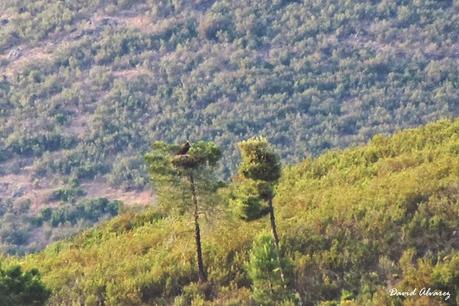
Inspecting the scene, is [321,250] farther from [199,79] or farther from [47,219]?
[199,79]

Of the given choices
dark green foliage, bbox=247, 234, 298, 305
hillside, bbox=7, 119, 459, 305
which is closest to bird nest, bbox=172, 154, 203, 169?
hillside, bbox=7, 119, 459, 305

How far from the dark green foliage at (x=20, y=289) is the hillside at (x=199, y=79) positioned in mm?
57689

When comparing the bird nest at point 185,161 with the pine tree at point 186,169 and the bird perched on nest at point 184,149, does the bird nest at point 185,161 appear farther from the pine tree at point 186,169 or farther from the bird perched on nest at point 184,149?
the bird perched on nest at point 184,149

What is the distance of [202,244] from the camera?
107 feet

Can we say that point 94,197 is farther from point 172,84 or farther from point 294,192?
point 294,192

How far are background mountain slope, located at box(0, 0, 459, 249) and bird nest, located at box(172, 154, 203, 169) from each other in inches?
2260

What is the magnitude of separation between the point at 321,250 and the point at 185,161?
4.51 metres

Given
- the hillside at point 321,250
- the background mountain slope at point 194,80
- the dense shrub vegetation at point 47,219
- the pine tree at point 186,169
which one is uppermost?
the pine tree at point 186,169

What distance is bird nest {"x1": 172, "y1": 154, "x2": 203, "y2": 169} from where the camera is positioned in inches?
1168

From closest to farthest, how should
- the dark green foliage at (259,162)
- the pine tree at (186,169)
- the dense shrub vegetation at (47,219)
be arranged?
1. the dark green foliage at (259,162)
2. the pine tree at (186,169)
3. the dense shrub vegetation at (47,219)

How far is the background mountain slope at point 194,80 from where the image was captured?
96875 millimetres

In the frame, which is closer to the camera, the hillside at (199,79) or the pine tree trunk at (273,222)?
the pine tree trunk at (273,222)
